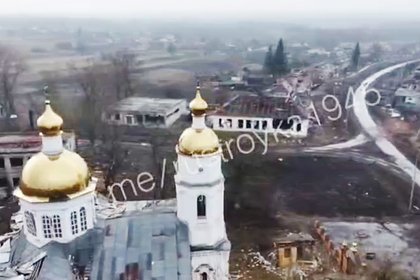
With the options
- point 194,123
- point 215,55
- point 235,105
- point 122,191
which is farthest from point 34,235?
point 215,55

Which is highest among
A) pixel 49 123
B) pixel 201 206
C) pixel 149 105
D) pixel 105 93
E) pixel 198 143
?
pixel 49 123

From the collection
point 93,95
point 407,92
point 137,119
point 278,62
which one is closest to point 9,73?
point 93,95

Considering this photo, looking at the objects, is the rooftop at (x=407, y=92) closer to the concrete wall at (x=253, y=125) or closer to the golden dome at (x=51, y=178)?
the concrete wall at (x=253, y=125)

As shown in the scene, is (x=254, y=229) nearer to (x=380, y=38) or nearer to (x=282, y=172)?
(x=282, y=172)

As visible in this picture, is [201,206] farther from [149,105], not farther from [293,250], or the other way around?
[149,105]

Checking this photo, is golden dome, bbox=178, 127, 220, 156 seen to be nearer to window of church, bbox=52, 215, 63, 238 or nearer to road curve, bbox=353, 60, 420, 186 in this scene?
window of church, bbox=52, 215, 63, 238

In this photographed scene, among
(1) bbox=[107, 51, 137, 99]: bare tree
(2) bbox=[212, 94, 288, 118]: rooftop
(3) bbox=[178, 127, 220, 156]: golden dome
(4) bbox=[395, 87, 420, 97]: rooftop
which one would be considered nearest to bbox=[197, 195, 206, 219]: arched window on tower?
(3) bbox=[178, 127, 220, 156]: golden dome

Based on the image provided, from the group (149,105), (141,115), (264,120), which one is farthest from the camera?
(149,105)
